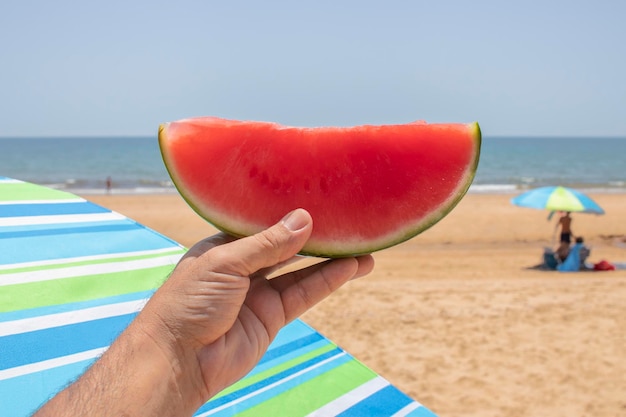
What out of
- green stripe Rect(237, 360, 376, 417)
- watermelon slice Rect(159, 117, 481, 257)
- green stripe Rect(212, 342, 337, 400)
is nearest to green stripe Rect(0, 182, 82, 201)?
watermelon slice Rect(159, 117, 481, 257)

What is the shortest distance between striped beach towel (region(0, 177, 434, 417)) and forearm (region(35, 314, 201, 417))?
48 centimetres

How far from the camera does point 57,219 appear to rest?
7.91 ft

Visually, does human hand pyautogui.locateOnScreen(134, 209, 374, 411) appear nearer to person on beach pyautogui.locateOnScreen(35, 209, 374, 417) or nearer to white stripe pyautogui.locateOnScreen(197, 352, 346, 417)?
person on beach pyautogui.locateOnScreen(35, 209, 374, 417)

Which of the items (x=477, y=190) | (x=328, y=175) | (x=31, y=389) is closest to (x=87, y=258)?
(x=31, y=389)

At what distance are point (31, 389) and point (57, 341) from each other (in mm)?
214

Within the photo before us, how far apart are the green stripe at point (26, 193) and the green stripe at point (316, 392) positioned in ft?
4.81

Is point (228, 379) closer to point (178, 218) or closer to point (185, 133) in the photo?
point (185, 133)

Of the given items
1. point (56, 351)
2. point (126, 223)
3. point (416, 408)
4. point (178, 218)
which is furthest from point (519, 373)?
point (178, 218)

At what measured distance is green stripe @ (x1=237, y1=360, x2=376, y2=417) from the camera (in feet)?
6.22

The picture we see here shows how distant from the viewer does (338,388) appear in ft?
6.81

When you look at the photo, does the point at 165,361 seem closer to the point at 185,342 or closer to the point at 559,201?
the point at 185,342

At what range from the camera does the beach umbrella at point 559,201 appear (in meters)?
9.92

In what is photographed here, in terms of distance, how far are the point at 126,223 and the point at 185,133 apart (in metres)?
1.03

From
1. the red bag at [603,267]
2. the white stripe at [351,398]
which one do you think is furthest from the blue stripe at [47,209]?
the red bag at [603,267]
